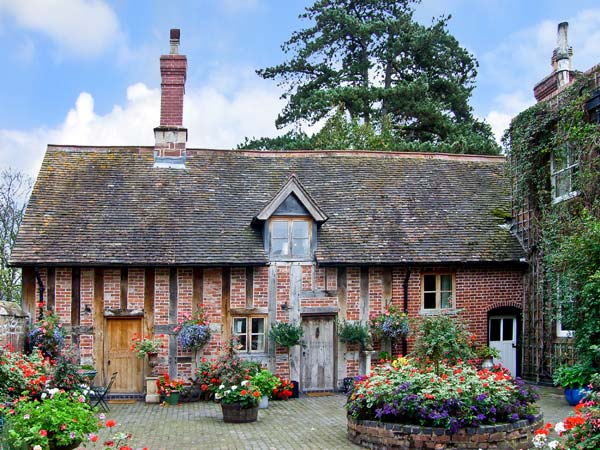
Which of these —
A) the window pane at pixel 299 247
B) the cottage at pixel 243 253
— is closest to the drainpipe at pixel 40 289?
the cottage at pixel 243 253

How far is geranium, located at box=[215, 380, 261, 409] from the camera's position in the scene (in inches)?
522

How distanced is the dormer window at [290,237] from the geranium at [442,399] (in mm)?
6212

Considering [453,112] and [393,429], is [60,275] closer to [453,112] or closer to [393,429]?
[393,429]

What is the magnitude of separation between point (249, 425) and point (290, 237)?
5898 mm

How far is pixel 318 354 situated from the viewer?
706 inches

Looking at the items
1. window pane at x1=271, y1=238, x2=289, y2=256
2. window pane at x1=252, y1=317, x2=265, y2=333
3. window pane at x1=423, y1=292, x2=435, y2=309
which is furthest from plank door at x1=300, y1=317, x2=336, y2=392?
window pane at x1=423, y1=292, x2=435, y2=309

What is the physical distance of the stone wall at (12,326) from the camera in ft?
46.3

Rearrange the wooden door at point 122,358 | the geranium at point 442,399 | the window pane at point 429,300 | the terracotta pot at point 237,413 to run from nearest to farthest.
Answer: the geranium at point 442,399 < the terracotta pot at point 237,413 < the wooden door at point 122,358 < the window pane at point 429,300

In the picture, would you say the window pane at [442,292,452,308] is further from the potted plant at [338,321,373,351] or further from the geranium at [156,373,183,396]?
the geranium at [156,373,183,396]

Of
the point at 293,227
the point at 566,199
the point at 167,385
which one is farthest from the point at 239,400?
the point at 566,199

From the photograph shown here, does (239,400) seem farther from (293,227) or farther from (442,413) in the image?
(293,227)

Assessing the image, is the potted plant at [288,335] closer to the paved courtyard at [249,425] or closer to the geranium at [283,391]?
the geranium at [283,391]

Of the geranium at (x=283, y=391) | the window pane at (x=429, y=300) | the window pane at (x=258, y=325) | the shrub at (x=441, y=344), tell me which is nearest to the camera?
the shrub at (x=441, y=344)

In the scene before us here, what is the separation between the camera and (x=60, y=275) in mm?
16922
